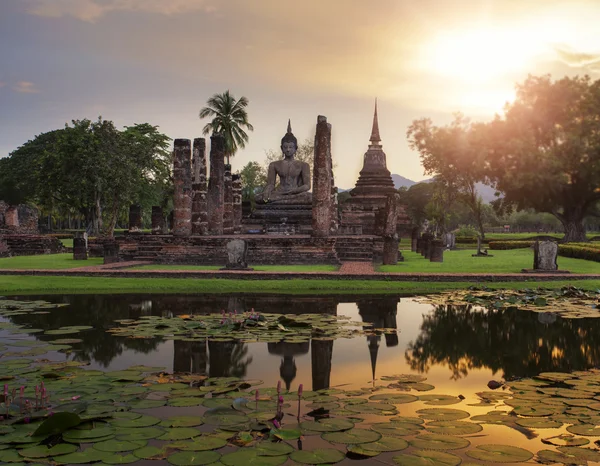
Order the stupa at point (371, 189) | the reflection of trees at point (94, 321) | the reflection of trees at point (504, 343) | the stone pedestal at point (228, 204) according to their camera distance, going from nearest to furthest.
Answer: the reflection of trees at point (504, 343)
the reflection of trees at point (94, 321)
the stone pedestal at point (228, 204)
the stupa at point (371, 189)

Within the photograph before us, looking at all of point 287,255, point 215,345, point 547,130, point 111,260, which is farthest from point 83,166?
point 215,345

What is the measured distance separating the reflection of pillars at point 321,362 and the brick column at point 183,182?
1519 centimetres

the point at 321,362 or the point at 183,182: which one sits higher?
the point at 183,182

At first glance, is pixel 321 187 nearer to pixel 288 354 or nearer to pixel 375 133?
pixel 288 354

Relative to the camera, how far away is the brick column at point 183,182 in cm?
2355

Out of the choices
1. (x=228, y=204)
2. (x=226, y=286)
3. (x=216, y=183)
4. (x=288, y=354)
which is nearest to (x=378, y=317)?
(x=288, y=354)

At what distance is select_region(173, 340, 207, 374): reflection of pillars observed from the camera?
7588 mm

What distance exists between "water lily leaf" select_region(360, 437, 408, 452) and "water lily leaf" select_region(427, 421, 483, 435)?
41 centimetres

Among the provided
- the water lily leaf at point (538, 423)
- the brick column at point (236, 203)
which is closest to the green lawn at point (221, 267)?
the brick column at point (236, 203)

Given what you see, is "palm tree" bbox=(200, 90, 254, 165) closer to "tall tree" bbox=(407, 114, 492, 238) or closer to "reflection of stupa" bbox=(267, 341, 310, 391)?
"tall tree" bbox=(407, 114, 492, 238)

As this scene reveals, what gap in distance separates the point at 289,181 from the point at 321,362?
22333mm

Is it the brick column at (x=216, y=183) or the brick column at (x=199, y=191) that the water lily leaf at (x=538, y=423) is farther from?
the brick column at (x=216, y=183)

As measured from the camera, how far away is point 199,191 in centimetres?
2592

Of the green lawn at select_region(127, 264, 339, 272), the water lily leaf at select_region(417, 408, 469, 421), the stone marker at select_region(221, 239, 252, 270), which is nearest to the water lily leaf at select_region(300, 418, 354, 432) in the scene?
the water lily leaf at select_region(417, 408, 469, 421)
